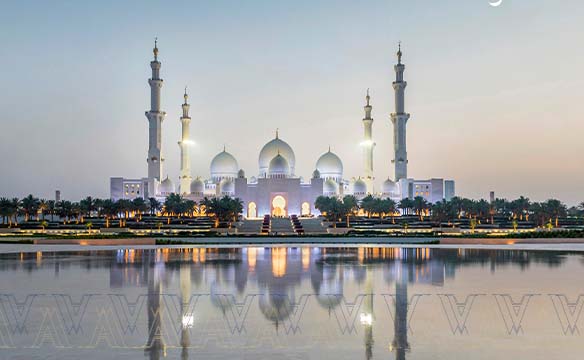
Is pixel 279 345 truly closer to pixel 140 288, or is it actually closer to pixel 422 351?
pixel 422 351

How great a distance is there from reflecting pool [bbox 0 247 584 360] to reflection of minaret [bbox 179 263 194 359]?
28mm

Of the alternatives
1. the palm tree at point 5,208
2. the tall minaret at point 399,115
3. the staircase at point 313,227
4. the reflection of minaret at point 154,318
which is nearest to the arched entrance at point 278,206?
the tall minaret at point 399,115

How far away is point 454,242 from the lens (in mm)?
32500

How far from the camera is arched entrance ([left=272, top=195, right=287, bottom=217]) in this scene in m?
76.8

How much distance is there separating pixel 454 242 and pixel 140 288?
2189cm

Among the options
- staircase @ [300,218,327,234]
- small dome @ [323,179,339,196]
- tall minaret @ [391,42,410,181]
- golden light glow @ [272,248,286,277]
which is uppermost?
tall minaret @ [391,42,410,181]

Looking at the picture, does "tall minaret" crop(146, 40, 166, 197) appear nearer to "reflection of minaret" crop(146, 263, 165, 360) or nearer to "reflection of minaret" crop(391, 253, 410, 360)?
"reflection of minaret" crop(146, 263, 165, 360)

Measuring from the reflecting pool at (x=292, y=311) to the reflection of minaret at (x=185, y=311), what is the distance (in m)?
0.03

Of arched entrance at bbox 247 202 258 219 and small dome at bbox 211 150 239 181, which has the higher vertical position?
small dome at bbox 211 150 239 181

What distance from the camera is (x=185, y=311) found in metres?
11.4

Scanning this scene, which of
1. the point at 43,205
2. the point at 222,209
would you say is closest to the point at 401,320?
the point at 222,209

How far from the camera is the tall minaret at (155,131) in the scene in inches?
2840

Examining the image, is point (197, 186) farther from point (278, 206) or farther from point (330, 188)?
point (330, 188)

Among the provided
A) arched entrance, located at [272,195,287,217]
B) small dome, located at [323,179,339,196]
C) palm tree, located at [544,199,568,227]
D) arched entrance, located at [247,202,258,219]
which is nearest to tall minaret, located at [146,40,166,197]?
arched entrance, located at [247,202,258,219]
